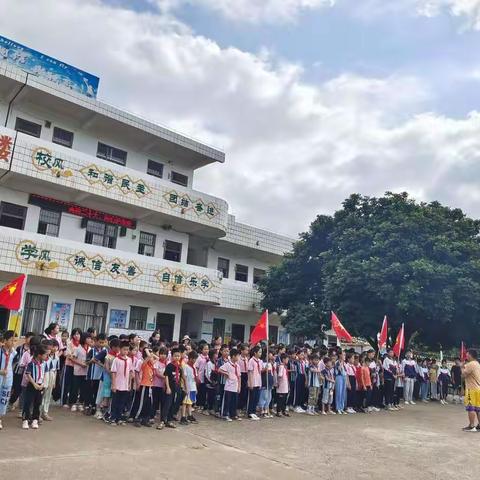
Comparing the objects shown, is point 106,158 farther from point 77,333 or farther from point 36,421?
point 36,421

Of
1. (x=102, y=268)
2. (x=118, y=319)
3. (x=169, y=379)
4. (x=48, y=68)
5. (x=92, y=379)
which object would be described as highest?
(x=48, y=68)

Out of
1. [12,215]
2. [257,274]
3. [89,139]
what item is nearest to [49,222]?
[12,215]

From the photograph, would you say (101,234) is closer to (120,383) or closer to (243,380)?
(243,380)

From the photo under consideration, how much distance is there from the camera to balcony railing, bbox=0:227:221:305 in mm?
15195

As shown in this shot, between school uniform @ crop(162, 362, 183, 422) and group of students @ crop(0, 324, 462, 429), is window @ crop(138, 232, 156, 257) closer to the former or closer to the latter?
group of students @ crop(0, 324, 462, 429)

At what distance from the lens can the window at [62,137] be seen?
17766 mm

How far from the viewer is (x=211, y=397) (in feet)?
34.7

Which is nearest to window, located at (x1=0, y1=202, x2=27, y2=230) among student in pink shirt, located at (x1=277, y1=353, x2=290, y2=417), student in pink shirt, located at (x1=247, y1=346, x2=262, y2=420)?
student in pink shirt, located at (x1=247, y1=346, x2=262, y2=420)

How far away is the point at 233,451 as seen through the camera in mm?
7020

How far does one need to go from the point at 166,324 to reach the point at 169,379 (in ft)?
41.2

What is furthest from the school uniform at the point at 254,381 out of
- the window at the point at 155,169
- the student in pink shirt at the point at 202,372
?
the window at the point at 155,169

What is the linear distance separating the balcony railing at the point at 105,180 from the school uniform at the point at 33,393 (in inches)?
372

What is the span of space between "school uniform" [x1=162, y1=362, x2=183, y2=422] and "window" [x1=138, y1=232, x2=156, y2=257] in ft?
38.0

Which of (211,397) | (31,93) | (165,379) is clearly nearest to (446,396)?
(211,397)
